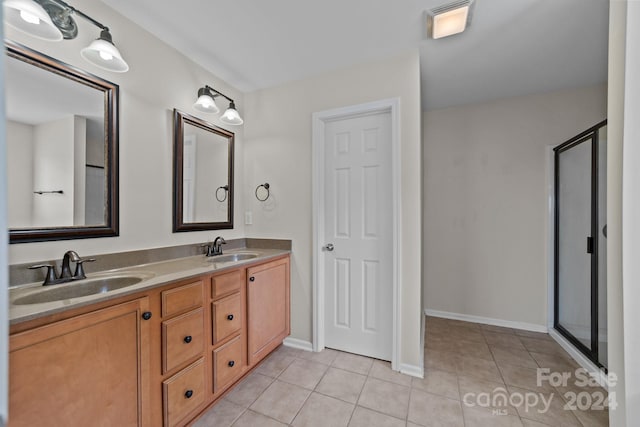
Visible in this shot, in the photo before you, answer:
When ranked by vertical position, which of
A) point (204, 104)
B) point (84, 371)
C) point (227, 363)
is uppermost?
point (204, 104)

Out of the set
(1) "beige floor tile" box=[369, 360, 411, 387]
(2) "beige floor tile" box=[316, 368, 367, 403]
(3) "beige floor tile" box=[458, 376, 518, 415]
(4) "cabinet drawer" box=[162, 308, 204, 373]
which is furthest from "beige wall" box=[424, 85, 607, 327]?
(4) "cabinet drawer" box=[162, 308, 204, 373]

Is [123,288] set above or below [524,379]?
above

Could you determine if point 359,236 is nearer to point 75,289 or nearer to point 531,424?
point 531,424

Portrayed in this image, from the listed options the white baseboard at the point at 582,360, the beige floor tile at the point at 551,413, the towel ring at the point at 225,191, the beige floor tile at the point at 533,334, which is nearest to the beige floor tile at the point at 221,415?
the towel ring at the point at 225,191

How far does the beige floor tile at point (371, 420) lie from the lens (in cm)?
153

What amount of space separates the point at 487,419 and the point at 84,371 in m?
2.12

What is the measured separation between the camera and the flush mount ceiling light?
63.6 inches

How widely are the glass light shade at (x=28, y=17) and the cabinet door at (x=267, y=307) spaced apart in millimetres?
1640

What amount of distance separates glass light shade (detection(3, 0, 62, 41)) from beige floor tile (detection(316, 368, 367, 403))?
2.50 metres

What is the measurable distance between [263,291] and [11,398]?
53.8 inches

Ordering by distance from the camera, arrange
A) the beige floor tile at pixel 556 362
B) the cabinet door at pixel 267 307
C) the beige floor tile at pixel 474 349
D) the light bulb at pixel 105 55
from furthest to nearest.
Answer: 1. the beige floor tile at pixel 474 349
2. the beige floor tile at pixel 556 362
3. the cabinet door at pixel 267 307
4. the light bulb at pixel 105 55

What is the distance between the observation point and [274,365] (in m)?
2.15

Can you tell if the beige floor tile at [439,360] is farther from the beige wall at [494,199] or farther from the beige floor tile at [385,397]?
the beige wall at [494,199]

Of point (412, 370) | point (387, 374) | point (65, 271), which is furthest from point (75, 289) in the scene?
point (412, 370)
